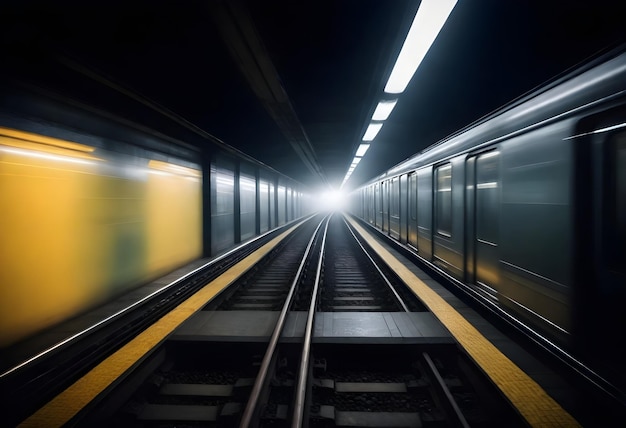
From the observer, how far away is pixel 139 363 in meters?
3.00

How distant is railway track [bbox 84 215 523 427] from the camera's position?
2.50 meters

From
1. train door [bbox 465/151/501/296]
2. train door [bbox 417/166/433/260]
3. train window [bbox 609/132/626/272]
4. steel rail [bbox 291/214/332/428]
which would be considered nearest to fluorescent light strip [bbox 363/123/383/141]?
train door [bbox 417/166/433/260]

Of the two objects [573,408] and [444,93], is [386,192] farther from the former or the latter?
[573,408]

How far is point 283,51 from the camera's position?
163 inches

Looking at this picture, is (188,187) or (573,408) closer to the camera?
(573,408)

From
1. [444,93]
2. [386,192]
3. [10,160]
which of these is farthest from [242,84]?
[386,192]

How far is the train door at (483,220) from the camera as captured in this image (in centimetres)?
436

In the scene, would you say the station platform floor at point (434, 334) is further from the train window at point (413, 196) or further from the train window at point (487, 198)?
the train window at point (413, 196)

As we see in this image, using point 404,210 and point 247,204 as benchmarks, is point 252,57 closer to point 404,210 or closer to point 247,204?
point 404,210

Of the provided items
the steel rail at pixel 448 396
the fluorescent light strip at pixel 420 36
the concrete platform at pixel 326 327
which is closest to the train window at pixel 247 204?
the concrete platform at pixel 326 327

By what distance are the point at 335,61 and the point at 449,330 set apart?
13.2 feet

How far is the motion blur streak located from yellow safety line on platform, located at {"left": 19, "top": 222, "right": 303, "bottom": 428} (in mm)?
1370

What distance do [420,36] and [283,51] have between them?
6.02 ft

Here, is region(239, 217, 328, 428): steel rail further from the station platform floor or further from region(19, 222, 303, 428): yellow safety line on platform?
region(19, 222, 303, 428): yellow safety line on platform
